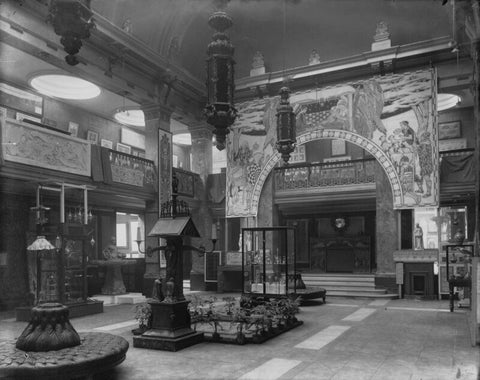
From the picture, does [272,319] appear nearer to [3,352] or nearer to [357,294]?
[3,352]

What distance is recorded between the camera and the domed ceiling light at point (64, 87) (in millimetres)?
15953

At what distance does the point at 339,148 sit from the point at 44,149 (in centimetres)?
1292

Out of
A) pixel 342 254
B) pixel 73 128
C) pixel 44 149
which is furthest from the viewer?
pixel 342 254

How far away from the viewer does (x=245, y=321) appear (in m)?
8.34

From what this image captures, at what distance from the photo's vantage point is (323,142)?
21703 mm

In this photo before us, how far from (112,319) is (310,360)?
6.06 meters

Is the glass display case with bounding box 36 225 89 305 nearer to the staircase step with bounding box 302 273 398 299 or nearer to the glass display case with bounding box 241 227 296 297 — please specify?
the glass display case with bounding box 241 227 296 297

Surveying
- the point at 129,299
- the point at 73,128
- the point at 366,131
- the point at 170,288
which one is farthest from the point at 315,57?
the point at 170,288

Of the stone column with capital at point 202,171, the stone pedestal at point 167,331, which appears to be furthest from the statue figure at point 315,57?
the stone pedestal at point 167,331

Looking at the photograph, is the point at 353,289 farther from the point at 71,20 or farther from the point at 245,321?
the point at 71,20

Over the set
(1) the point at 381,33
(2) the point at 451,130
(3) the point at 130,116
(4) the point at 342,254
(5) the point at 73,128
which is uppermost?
(1) the point at 381,33

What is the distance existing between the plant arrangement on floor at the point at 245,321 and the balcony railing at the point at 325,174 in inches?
346

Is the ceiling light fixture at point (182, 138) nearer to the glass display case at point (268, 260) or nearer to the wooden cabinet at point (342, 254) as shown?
the glass display case at point (268, 260)

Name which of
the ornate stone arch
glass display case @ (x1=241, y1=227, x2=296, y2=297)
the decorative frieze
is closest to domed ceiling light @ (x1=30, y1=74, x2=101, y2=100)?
the ornate stone arch
